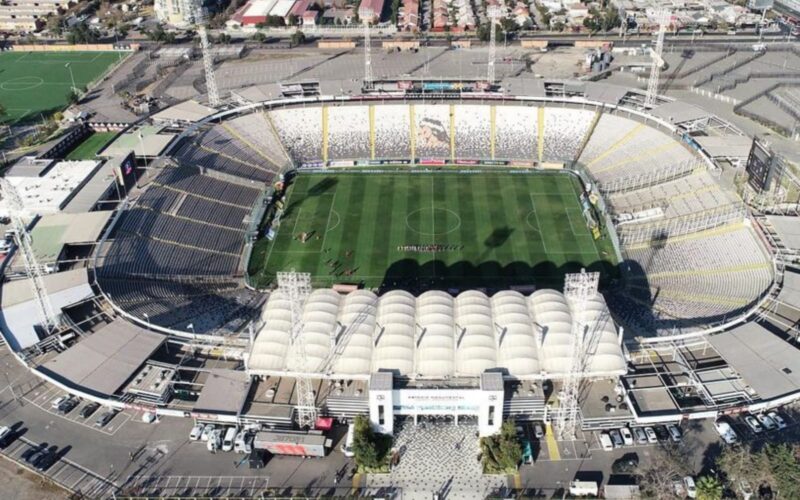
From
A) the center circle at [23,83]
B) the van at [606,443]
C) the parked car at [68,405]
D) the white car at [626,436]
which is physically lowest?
the van at [606,443]

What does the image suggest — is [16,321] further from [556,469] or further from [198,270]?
[556,469]

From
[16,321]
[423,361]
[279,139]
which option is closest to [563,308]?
[423,361]

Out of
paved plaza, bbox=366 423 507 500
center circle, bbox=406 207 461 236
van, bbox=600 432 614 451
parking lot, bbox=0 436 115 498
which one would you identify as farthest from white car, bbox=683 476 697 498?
center circle, bbox=406 207 461 236

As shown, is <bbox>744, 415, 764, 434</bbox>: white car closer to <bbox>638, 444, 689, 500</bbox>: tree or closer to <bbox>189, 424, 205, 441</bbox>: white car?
<bbox>638, 444, 689, 500</bbox>: tree

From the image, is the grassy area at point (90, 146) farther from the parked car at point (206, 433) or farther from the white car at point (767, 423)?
the white car at point (767, 423)

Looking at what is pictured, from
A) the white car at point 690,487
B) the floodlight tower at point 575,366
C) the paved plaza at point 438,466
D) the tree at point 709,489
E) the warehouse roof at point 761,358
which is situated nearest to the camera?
the tree at point 709,489

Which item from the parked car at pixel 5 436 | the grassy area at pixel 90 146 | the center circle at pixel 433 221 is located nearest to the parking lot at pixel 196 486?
the parked car at pixel 5 436
